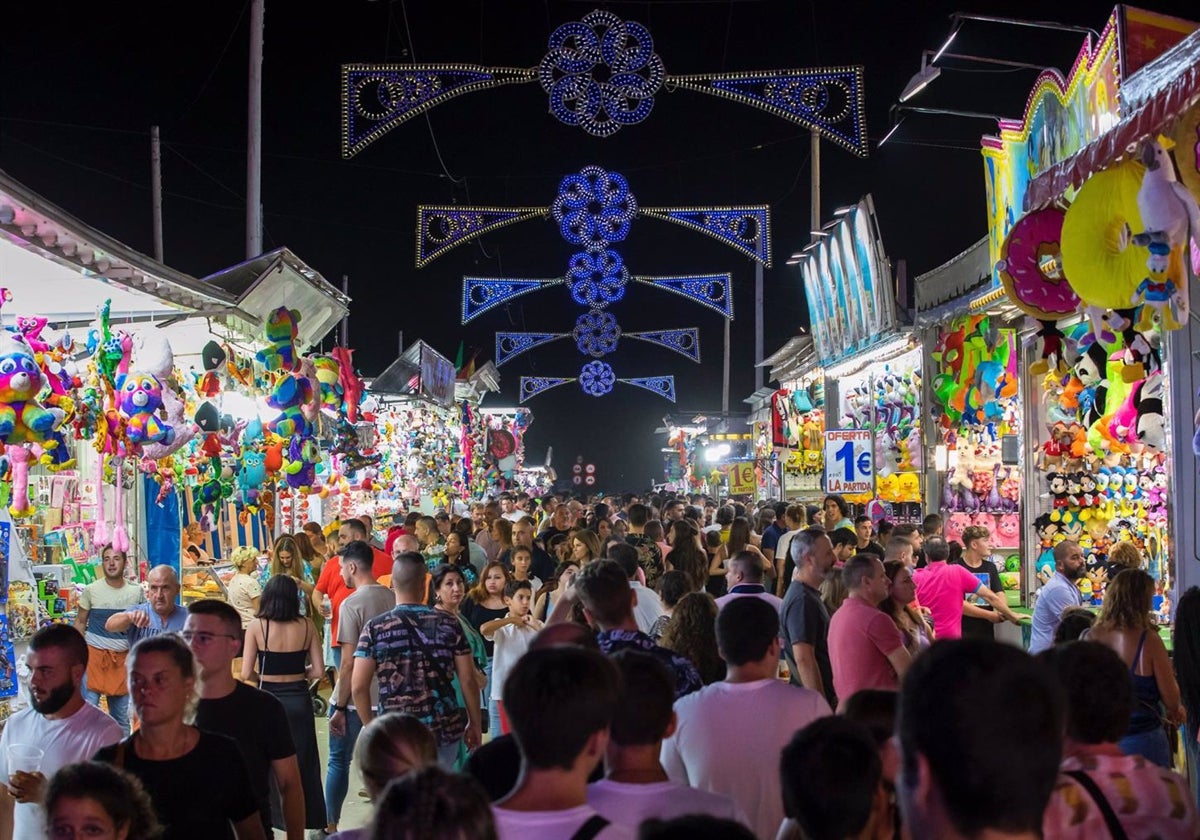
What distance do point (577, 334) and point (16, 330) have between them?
2802 cm

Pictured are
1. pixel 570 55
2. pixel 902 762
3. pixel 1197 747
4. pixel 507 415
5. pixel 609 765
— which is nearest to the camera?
pixel 902 762

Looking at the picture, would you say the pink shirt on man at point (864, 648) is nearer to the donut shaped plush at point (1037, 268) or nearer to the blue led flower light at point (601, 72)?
the donut shaped plush at point (1037, 268)

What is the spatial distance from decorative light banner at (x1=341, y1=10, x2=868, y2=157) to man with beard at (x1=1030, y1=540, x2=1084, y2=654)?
24.2 feet

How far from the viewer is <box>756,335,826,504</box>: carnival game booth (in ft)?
72.1

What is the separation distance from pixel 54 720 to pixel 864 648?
134 inches

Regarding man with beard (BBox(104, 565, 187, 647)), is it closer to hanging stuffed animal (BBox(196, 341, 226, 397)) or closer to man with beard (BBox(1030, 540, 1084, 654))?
hanging stuffed animal (BBox(196, 341, 226, 397))

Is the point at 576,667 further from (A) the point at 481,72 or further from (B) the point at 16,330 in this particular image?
(A) the point at 481,72

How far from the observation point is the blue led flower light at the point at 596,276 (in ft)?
80.6

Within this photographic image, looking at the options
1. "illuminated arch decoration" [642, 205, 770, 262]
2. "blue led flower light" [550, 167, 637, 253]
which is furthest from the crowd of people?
"illuminated arch decoration" [642, 205, 770, 262]

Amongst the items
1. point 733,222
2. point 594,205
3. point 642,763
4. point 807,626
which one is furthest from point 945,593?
point 733,222

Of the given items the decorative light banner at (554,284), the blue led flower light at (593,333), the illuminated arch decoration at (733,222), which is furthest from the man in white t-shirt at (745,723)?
the blue led flower light at (593,333)

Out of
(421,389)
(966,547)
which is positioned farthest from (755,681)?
(421,389)

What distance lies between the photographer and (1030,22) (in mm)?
10961

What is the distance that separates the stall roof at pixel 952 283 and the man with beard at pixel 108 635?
855 centimetres
